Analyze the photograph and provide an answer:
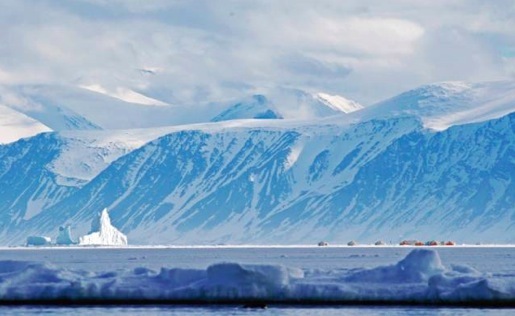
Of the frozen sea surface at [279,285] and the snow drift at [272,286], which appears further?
the snow drift at [272,286]

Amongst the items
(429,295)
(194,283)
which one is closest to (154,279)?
(194,283)

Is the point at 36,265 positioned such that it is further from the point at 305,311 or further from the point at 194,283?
the point at 305,311

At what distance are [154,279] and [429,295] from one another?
52.1 feet

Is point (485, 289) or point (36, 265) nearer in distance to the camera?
point (485, 289)

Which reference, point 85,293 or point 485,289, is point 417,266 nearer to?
point 485,289

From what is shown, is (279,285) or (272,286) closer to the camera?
(279,285)

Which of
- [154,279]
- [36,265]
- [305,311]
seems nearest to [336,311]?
[305,311]

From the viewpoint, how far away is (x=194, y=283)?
8588 cm

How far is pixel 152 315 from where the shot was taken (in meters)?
78.1

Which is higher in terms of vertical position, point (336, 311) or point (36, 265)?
point (36, 265)

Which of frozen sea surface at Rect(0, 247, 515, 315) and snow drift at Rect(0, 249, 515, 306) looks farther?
snow drift at Rect(0, 249, 515, 306)

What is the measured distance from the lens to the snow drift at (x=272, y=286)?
82.1 metres

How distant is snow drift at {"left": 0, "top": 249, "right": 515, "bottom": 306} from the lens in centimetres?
8206

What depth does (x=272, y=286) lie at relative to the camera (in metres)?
83.9
